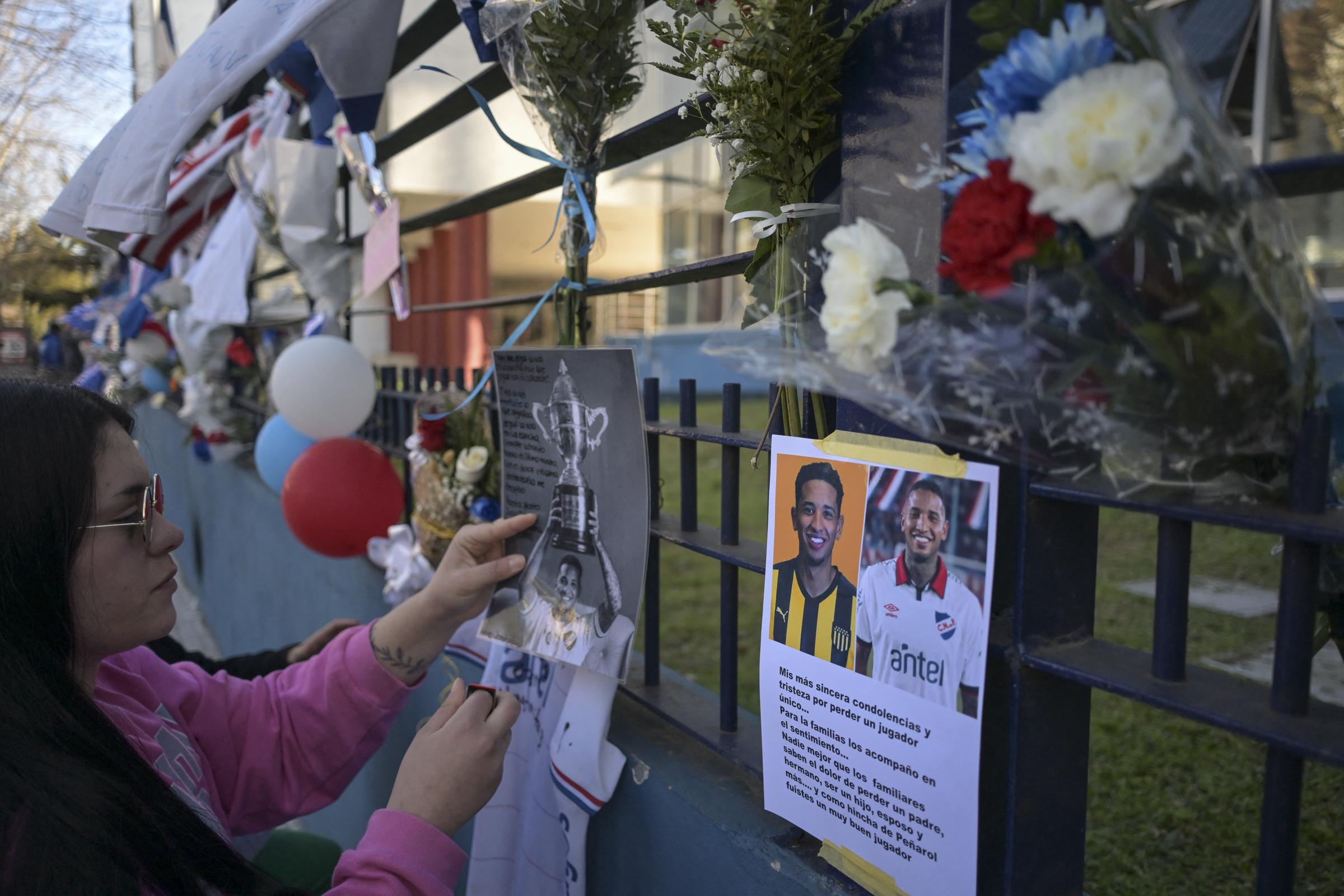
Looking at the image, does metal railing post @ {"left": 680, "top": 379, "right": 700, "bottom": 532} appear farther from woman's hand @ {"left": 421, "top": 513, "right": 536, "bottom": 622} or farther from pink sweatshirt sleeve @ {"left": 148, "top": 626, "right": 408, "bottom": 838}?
pink sweatshirt sleeve @ {"left": 148, "top": 626, "right": 408, "bottom": 838}

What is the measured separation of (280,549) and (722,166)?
3324mm

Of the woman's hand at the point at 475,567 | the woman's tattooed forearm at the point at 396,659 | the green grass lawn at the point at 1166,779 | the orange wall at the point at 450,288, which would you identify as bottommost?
the green grass lawn at the point at 1166,779

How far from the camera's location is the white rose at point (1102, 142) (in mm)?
590

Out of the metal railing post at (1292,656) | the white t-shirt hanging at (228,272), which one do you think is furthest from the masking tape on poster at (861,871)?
the white t-shirt hanging at (228,272)

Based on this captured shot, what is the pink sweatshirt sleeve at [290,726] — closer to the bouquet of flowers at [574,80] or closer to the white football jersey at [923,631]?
the bouquet of flowers at [574,80]

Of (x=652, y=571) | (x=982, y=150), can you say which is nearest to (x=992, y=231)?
(x=982, y=150)

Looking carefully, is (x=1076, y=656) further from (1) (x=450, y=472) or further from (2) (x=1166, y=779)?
(2) (x=1166, y=779)

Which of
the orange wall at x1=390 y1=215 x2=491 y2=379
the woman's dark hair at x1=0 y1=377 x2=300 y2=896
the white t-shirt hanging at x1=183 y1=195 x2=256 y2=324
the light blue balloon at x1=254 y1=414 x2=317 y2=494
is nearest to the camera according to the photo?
the woman's dark hair at x1=0 y1=377 x2=300 y2=896

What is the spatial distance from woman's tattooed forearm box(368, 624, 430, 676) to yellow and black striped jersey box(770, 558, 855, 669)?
823 mm

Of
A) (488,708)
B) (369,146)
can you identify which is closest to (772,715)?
(488,708)

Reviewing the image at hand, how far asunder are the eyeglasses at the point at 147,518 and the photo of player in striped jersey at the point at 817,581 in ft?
2.78

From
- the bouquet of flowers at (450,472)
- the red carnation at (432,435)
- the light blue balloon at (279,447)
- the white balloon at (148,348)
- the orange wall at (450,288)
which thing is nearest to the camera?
the bouquet of flowers at (450,472)

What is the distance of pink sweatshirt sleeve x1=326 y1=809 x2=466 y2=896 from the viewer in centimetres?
108

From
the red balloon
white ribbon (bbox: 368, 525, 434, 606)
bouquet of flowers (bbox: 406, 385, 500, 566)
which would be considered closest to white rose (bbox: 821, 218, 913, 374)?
bouquet of flowers (bbox: 406, 385, 500, 566)
